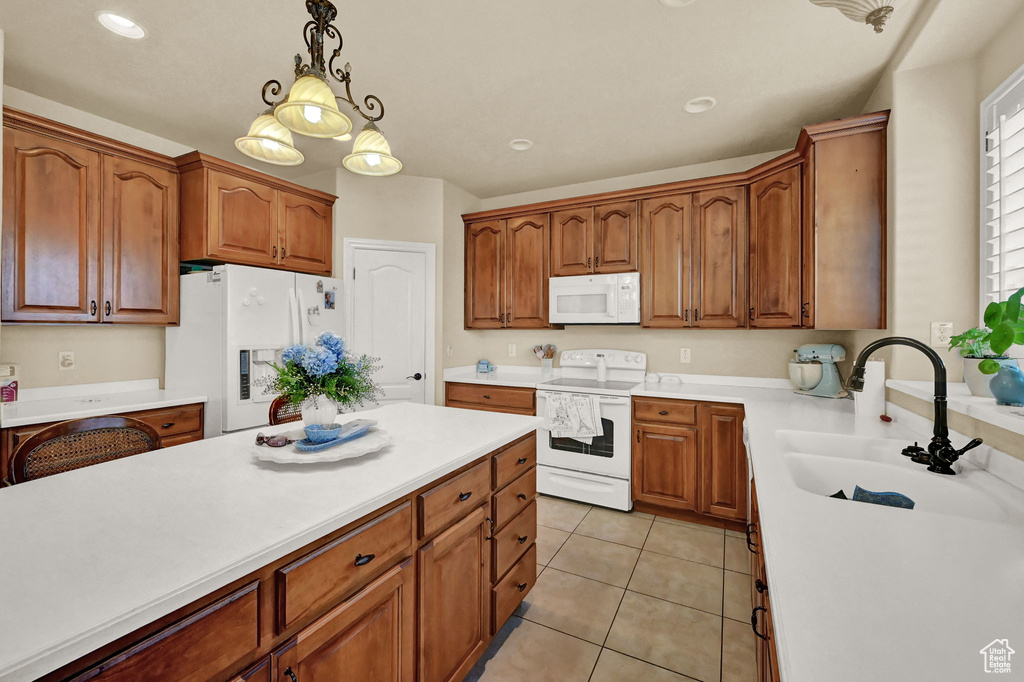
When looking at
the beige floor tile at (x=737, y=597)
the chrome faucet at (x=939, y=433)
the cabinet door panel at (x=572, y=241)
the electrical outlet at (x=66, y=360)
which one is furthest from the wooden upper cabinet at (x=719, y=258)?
the electrical outlet at (x=66, y=360)

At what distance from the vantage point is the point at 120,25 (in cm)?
192

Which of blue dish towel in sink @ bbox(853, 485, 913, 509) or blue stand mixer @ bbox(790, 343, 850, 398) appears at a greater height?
blue stand mixer @ bbox(790, 343, 850, 398)

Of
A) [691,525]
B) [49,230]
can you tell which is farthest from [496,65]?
[691,525]

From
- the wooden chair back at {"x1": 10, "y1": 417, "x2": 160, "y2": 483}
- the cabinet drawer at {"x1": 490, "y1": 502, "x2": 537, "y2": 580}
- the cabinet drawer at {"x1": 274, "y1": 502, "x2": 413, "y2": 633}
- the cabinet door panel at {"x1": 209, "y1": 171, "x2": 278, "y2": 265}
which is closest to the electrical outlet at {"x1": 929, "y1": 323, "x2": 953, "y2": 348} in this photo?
the cabinet drawer at {"x1": 490, "y1": 502, "x2": 537, "y2": 580}

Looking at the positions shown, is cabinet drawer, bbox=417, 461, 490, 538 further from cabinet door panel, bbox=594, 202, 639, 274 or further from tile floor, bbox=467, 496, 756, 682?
cabinet door panel, bbox=594, 202, 639, 274

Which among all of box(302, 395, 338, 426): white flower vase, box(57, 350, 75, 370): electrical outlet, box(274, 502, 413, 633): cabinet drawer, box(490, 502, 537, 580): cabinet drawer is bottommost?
box(490, 502, 537, 580): cabinet drawer

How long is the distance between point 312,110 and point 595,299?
2509 mm

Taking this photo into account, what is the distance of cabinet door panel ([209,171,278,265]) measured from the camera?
287 centimetres

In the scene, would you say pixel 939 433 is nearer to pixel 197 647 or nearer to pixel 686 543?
pixel 686 543

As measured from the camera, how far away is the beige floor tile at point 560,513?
9.60 feet

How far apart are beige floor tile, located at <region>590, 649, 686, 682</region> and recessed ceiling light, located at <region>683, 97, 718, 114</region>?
280 cm

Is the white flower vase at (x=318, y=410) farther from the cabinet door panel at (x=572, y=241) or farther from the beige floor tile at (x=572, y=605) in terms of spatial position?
the cabinet door panel at (x=572, y=241)

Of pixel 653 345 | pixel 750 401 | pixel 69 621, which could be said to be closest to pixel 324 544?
pixel 69 621

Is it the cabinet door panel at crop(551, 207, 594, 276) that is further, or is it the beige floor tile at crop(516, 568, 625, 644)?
the cabinet door panel at crop(551, 207, 594, 276)
